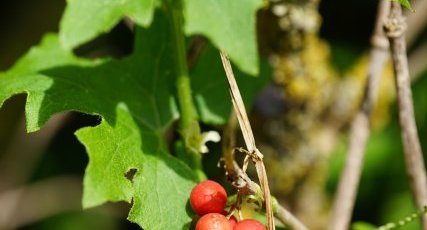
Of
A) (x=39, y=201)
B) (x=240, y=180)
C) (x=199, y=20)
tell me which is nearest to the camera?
(x=199, y=20)

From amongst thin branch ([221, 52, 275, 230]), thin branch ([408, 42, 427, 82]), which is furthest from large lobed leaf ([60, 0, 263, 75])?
thin branch ([408, 42, 427, 82])

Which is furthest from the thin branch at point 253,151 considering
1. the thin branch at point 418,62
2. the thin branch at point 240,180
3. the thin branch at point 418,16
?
the thin branch at point 418,62

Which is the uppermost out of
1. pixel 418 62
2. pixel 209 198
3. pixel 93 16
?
pixel 93 16

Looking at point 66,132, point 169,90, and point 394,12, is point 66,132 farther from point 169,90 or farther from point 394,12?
point 394,12

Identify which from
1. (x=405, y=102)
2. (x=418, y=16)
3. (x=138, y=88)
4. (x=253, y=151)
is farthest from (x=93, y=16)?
(x=418, y=16)

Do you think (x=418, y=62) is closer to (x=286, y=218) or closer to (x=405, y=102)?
(x=405, y=102)

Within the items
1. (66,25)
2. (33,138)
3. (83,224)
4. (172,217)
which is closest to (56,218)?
(83,224)
